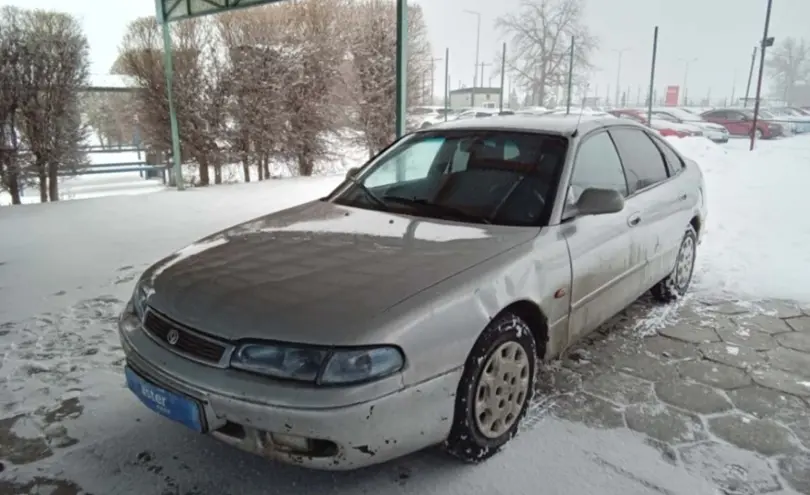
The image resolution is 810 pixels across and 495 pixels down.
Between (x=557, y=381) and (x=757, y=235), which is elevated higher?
(x=757, y=235)

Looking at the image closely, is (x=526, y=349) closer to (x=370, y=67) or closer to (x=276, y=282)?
(x=276, y=282)

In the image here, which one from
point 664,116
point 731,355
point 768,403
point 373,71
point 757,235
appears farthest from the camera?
point 664,116

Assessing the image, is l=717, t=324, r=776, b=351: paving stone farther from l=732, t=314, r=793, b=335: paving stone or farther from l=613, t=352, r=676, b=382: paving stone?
l=613, t=352, r=676, b=382: paving stone

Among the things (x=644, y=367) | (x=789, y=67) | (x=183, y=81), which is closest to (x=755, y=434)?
(x=644, y=367)

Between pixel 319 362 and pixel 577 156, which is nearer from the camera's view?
pixel 319 362

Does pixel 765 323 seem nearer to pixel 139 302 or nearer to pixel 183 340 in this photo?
pixel 183 340

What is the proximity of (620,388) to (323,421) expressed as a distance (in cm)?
179

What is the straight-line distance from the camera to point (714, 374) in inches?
120

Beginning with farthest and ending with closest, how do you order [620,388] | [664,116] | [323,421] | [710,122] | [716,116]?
[716,116] → [664,116] → [710,122] → [620,388] → [323,421]

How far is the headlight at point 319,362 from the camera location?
1768 millimetres

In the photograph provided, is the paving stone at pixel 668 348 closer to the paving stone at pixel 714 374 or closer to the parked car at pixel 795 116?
the paving stone at pixel 714 374

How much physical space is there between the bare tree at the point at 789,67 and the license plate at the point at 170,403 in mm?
30333

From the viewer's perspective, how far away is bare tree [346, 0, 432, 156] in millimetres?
12516

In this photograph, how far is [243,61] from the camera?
11008 mm
